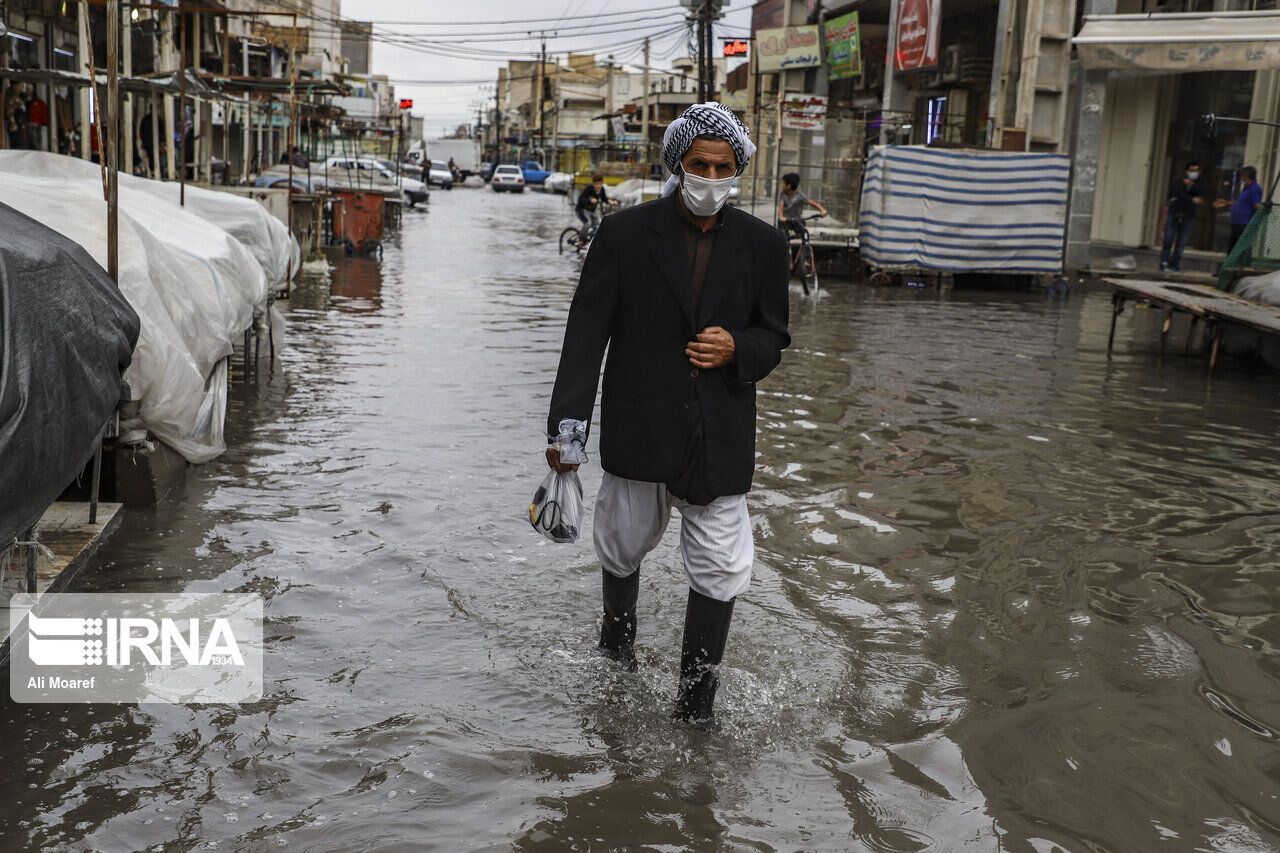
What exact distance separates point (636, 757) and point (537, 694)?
55 centimetres

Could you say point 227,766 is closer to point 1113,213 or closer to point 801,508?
point 801,508

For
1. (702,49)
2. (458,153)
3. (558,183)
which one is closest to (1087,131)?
(702,49)

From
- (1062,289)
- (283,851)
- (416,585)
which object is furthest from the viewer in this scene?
(1062,289)

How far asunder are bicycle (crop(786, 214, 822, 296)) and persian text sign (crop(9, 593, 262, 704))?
46.6 feet

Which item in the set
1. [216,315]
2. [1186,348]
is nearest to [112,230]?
[216,315]

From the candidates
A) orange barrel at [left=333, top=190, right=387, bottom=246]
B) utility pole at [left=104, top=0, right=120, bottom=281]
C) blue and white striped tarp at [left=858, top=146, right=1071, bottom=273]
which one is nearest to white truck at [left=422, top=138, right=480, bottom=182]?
orange barrel at [left=333, top=190, right=387, bottom=246]

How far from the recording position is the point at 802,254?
59.9 ft

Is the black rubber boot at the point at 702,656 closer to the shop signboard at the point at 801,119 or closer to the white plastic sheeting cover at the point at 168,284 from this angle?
the white plastic sheeting cover at the point at 168,284

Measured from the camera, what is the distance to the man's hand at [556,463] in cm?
391

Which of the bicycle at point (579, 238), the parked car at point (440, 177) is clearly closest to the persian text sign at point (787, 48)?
the bicycle at point (579, 238)

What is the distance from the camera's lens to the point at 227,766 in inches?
142

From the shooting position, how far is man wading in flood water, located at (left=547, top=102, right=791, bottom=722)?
3.81 m

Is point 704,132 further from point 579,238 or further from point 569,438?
point 579,238

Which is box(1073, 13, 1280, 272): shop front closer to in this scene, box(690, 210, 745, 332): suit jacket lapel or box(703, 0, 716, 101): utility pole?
Result: box(703, 0, 716, 101): utility pole
